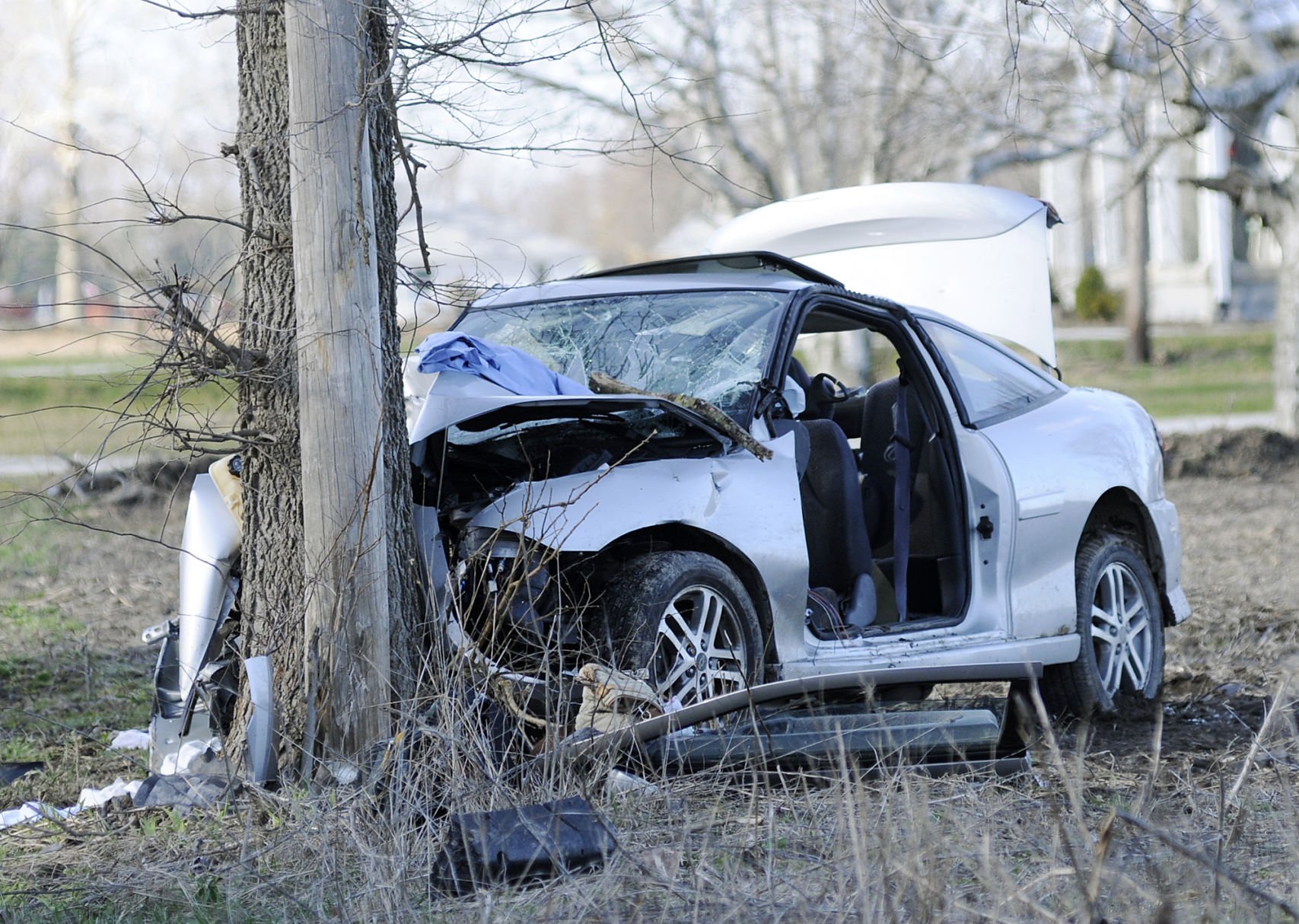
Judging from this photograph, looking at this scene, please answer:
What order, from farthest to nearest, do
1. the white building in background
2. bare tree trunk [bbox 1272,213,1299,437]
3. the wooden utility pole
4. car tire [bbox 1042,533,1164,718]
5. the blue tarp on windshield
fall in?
1. the white building in background
2. bare tree trunk [bbox 1272,213,1299,437]
3. car tire [bbox 1042,533,1164,718]
4. the blue tarp on windshield
5. the wooden utility pole

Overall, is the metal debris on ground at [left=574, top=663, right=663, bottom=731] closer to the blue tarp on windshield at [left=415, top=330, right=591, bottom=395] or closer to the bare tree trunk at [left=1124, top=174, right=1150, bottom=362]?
the blue tarp on windshield at [left=415, top=330, right=591, bottom=395]

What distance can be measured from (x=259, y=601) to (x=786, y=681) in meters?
1.67

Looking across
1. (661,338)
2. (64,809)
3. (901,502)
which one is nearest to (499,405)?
(661,338)

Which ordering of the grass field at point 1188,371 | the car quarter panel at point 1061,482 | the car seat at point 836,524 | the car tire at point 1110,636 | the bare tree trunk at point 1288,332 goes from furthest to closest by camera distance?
the grass field at point 1188,371 < the bare tree trunk at point 1288,332 < the car tire at point 1110,636 < the car quarter panel at point 1061,482 < the car seat at point 836,524

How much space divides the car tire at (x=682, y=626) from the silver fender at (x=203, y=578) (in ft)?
4.11

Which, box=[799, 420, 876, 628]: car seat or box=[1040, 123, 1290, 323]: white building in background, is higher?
box=[1040, 123, 1290, 323]: white building in background

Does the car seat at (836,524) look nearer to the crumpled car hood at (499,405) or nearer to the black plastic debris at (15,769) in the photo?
the crumpled car hood at (499,405)

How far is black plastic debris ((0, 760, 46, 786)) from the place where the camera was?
4.75 m

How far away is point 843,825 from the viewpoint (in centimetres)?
336

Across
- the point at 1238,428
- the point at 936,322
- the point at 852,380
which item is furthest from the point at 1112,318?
the point at 936,322

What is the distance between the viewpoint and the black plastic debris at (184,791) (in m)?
4.04

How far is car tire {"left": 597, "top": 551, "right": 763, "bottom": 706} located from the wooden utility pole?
75 cm

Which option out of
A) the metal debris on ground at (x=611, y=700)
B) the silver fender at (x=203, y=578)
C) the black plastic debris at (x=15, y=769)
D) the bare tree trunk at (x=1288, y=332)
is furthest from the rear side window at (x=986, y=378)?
the bare tree trunk at (x=1288, y=332)

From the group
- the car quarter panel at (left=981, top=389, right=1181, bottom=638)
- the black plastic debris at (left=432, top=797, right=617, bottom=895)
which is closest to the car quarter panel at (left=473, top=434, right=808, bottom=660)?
the black plastic debris at (left=432, top=797, right=617, bottom=895)
